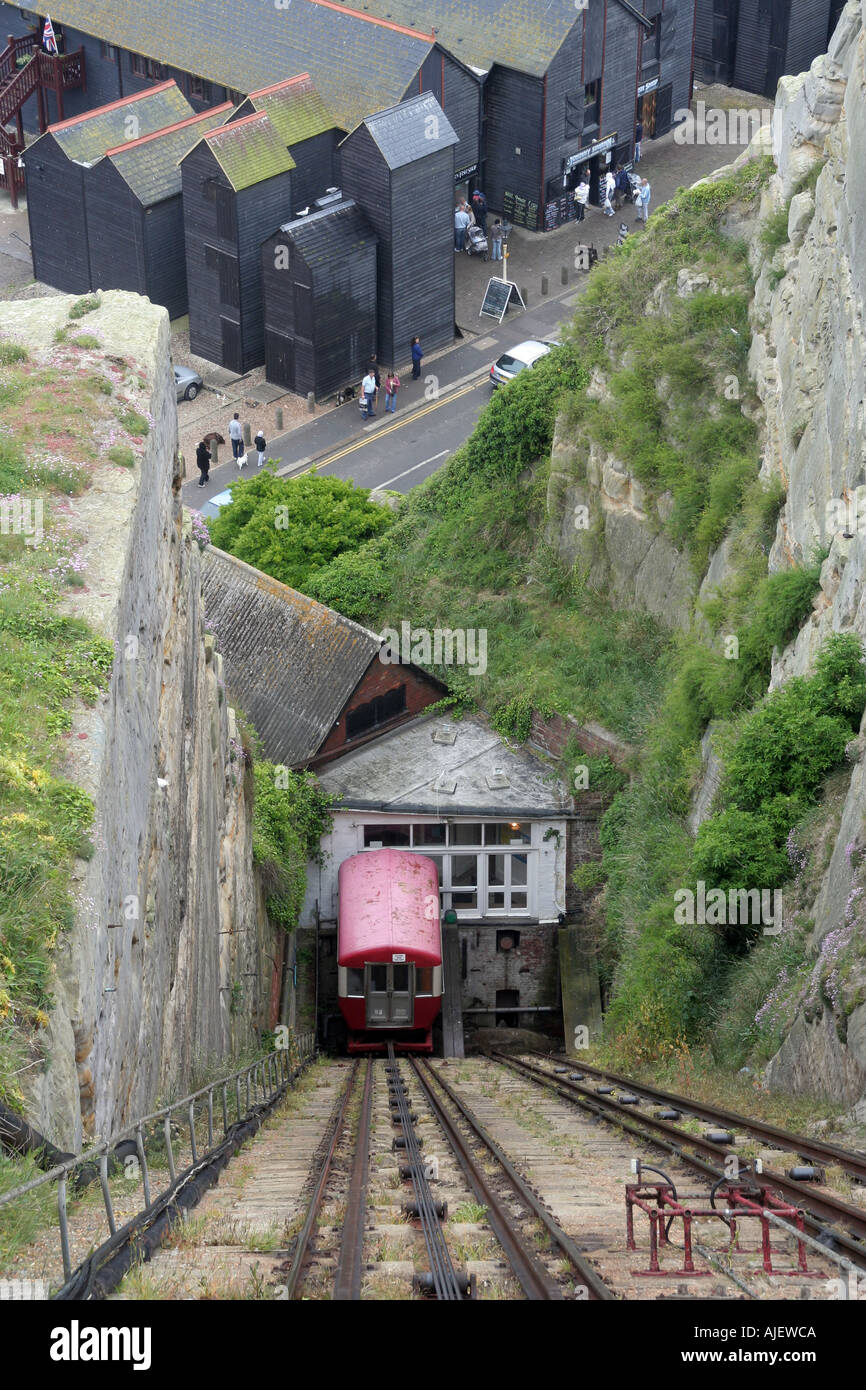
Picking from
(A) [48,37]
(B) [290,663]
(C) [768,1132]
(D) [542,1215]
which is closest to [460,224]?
(A) [48,37]

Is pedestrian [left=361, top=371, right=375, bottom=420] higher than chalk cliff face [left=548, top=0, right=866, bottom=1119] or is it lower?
higher

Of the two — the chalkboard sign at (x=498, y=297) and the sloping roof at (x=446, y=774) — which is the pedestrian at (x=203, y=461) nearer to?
the chalkboard sign at (x=498, y=297)

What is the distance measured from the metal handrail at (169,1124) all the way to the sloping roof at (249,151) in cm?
2736

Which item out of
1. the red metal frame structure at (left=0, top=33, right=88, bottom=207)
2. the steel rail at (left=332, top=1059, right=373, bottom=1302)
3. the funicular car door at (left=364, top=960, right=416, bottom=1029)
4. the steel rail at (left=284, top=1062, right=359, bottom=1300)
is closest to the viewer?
the steel rail at (left=332, top=1059, right=373, bottom=1302)

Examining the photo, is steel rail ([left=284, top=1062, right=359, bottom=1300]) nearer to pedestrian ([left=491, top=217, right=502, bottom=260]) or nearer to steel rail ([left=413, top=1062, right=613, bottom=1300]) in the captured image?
steel rail ([left=413, top=1062, right=613, bottom=1300])

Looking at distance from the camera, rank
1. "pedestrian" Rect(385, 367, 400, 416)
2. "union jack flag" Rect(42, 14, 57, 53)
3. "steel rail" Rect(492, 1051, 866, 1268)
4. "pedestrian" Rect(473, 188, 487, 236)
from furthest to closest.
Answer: "union jack flag" Rect(42, 14, 57, 53), "pedestrian" Rect(473, 188, 487, 236), "pedestrian" Rect(385, 367, 400, 416), "steel rail" Rect(492, 1051, 866, 1268)

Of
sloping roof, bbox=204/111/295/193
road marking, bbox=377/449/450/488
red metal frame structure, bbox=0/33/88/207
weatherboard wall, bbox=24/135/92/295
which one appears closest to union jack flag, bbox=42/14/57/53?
red metal frame structure, bbox=0/33/88/207

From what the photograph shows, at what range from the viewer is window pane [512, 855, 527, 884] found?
104 feet

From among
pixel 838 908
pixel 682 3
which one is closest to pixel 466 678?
pixel 838 908

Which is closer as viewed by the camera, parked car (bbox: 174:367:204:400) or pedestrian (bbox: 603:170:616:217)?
parked car (bbox: 174:367:204:400)

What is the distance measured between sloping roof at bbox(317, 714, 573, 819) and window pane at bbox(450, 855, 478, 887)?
5.60 feet

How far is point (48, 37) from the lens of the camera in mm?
56656

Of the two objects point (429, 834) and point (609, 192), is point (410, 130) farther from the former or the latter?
point (429, 834)

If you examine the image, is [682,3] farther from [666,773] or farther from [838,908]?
[838,908]
